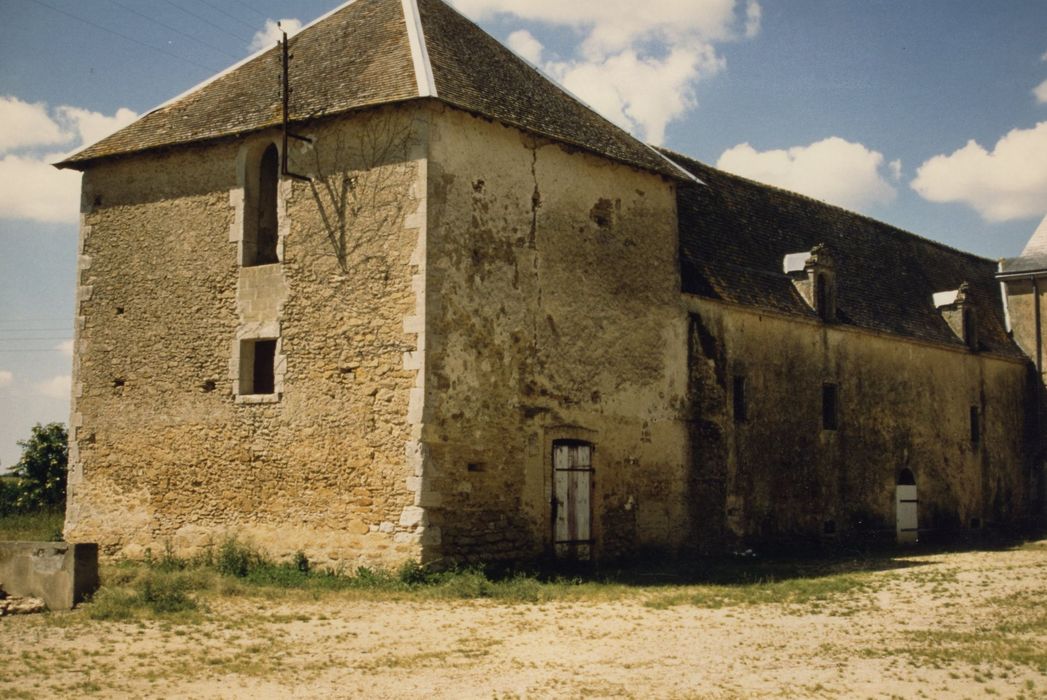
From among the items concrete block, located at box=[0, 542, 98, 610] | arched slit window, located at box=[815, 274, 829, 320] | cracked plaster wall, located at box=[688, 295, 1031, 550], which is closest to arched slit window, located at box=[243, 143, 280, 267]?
concrete block, located at box=[0, 542, 98, 610]

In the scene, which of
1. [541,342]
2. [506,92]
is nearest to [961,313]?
[541,342]

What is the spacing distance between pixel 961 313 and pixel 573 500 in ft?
51.4

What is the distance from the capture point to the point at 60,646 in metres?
9.80

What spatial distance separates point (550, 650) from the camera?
10062mm

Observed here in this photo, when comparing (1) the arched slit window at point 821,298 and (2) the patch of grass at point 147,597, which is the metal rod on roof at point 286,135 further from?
(1) the arched slit window at point 821,298

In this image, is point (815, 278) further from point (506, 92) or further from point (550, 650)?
point (550, 650)

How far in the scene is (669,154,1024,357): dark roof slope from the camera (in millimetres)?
21281

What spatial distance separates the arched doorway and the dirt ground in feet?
36.1

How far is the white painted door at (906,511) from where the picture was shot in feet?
81.4

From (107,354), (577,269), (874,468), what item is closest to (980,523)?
(874,468)

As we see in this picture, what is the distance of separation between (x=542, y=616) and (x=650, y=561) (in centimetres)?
585

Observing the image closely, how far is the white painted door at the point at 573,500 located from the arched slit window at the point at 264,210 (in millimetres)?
5527

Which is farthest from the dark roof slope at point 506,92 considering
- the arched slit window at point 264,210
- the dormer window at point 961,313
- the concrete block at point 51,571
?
the dormer window at point 961,313

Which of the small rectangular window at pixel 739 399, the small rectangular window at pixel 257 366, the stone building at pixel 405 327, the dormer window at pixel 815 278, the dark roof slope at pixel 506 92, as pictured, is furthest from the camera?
the dormer window at pixel 815 278
